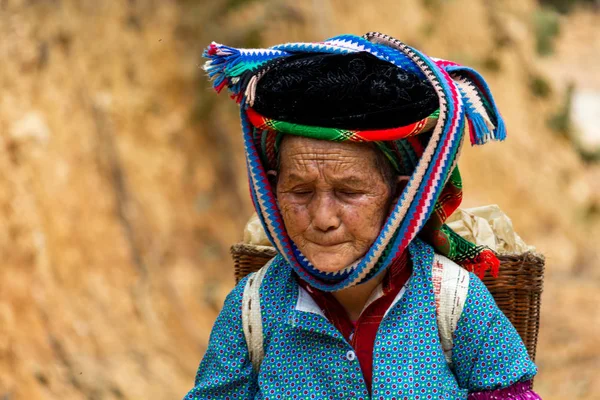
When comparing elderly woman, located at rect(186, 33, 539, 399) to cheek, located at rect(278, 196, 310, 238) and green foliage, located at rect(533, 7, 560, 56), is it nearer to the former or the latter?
cheek, located at rect(278, 196, 310, 238)

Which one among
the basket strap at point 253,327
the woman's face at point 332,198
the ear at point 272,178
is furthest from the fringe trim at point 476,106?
the basket strap at point 253,327

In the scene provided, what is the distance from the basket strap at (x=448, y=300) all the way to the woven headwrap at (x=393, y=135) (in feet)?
0.43

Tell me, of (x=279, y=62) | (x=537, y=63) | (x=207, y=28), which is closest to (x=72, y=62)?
(x=207, y=28)

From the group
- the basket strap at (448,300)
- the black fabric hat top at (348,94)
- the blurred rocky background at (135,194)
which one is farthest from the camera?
the blurred rocky background at (135,194)

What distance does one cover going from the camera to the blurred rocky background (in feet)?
14.9

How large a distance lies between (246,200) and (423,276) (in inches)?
178

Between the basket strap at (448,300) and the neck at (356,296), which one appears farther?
the neck at (356,296)

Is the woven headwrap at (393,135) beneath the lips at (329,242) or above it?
above

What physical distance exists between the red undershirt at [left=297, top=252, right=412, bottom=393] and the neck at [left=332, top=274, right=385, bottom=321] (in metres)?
0.01

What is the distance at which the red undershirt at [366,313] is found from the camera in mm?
2078

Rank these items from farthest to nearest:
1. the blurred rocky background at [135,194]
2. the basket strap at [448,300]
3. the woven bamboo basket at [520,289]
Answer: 1. the blurred rocky background at [135,194]
2. the woven bamboo basket at [520,289]
3. the basket strap at [448,300]

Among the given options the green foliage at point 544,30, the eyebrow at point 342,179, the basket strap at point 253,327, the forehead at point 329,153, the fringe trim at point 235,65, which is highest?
the green foliage at point 544,30

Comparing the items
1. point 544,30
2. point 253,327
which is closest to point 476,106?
point 253,327

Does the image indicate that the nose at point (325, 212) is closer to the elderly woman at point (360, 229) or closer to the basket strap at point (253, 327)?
→ the elderly woman at point (360, 229)
